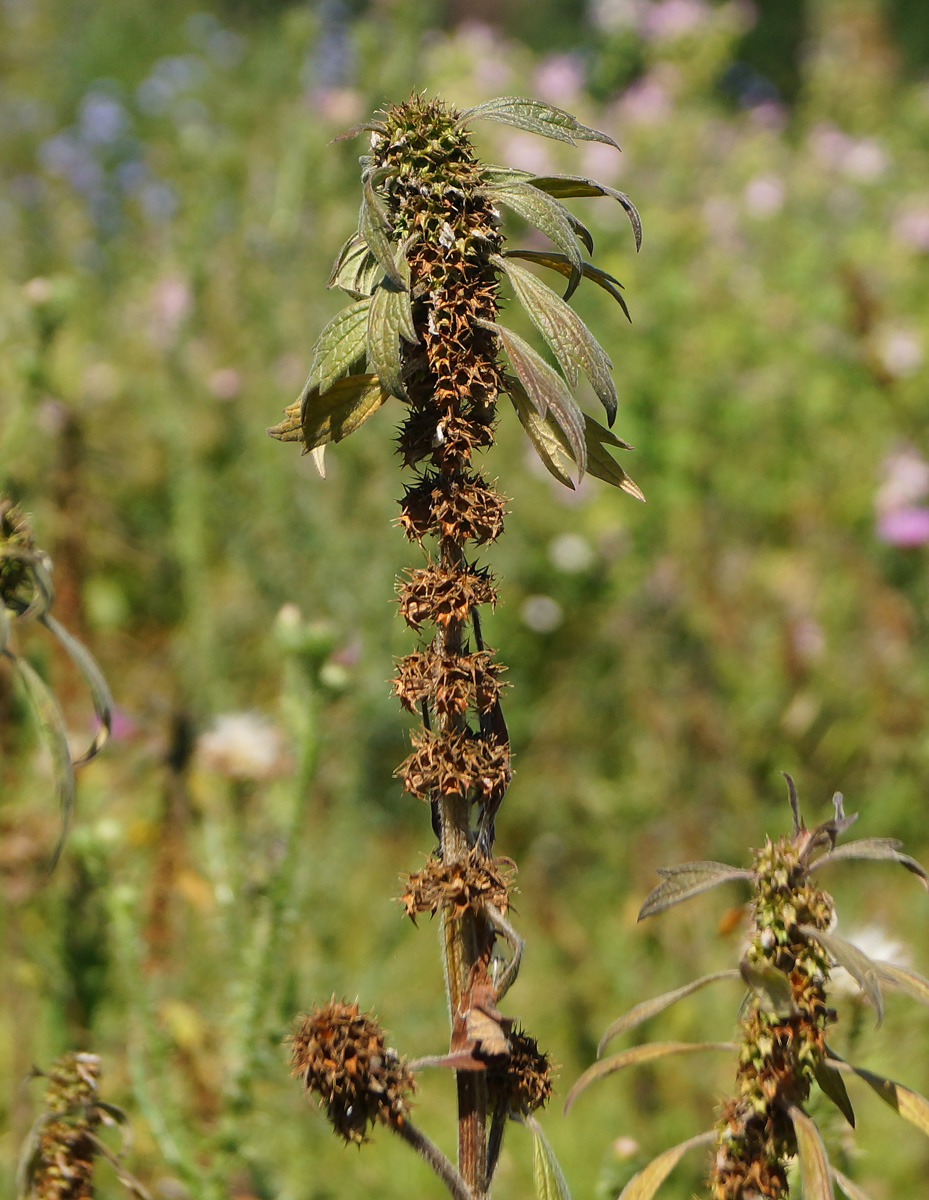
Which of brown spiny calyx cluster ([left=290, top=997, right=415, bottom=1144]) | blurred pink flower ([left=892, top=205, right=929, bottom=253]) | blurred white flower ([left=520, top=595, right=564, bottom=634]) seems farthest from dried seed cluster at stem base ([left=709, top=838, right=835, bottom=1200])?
blurred pink flower ([left=892, top=205, right=929, bottom=253])

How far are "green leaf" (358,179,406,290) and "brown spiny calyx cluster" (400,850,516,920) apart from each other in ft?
1.06

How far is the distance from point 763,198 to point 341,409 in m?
4.92

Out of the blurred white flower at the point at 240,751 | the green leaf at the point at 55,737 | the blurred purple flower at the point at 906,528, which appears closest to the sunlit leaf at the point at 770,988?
the green leaf at the point at 55,737

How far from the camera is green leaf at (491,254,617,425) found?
2.16 feet

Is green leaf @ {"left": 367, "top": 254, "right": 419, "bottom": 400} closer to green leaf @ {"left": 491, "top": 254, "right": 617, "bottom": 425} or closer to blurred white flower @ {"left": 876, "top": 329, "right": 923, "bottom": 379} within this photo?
green leaf @ {"left": 491, "top": 254, "right": 617, "bottom": 425}

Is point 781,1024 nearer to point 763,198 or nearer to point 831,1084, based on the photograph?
point 831,1084

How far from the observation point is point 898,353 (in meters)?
3.52

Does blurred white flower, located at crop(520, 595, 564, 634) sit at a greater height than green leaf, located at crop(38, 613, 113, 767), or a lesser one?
greater

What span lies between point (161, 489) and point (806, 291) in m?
2.49

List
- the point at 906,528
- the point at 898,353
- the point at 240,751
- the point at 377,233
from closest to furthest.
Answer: the point at 377,233, the point at 240,751, the point at 906,528, the point at 898,353

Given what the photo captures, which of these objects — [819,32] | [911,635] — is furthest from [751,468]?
[819,32]

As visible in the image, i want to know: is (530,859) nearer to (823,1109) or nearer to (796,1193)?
(823,1109)

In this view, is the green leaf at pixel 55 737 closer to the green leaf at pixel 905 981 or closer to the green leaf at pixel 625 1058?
the green leaf at pixel 625 1058

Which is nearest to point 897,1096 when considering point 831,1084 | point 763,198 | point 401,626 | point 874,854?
point 831,1084
